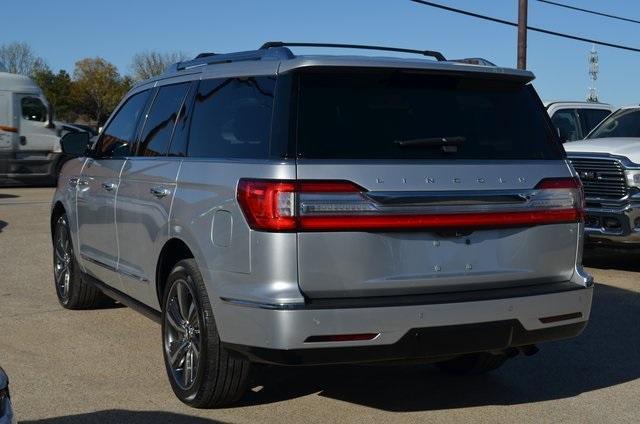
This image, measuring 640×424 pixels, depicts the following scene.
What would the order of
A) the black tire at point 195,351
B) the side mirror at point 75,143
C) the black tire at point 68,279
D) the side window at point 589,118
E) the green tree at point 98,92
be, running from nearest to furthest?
the black tire at point 195,351 < the side mirror at point 75,143 < the black tire at point 68,279 < the side window at point 589,118 < the green tree at point 98,92

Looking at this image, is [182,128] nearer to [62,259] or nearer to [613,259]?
[62,259]

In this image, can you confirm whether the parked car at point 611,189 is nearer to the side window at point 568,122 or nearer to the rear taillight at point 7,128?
the side window at point 568,122

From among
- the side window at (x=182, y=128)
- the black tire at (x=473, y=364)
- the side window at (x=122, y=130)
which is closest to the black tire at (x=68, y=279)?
the side window at (x=122, y=130)

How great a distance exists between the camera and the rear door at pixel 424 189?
455 centimetres

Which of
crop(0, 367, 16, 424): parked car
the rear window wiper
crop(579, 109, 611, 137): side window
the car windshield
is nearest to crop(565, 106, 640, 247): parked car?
the car windshield

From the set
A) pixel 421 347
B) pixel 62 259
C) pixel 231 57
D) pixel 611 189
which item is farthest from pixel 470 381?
pixel 611 189

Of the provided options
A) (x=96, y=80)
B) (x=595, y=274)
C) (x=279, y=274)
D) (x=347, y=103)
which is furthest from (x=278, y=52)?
(x=96, y=80)

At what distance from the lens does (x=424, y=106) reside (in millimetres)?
5039

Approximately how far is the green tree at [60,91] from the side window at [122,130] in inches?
2766

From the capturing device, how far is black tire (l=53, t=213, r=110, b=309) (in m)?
7.89

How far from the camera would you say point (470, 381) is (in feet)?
19.9

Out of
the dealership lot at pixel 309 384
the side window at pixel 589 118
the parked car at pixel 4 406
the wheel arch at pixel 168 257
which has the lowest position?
the dealership lot at pixel 309 384

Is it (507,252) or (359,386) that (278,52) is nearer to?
(507,252)

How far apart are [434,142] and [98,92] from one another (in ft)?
257
